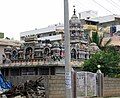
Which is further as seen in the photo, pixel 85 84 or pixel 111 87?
pixel 111 87

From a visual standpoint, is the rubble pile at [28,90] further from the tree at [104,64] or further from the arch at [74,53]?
the arch at [74,53]

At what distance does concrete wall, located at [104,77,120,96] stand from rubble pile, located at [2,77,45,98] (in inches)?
369

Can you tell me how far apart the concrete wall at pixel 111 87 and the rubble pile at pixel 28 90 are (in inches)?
369

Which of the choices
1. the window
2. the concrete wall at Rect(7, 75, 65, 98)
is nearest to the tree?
the window

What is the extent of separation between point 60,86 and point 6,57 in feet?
94.6

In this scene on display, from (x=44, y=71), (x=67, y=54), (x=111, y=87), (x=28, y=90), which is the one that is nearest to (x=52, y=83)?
(x=28, y=90)

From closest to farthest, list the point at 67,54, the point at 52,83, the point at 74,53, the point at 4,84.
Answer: the point at 67,54
the point at 52,83
the point at 4,84
the point at 74,53

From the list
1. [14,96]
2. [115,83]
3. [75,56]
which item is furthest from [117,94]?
[75,56]

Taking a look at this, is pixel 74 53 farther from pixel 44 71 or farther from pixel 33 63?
pixel 33 63

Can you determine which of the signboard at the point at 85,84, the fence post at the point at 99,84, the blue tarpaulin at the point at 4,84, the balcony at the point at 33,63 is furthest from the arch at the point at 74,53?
the blue tarpaulin at the point at 4,84

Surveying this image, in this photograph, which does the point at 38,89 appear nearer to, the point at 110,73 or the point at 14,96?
the point at 14,96

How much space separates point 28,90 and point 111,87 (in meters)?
11.5

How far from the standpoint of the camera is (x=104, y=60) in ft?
126

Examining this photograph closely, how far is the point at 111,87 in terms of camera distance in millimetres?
29938
